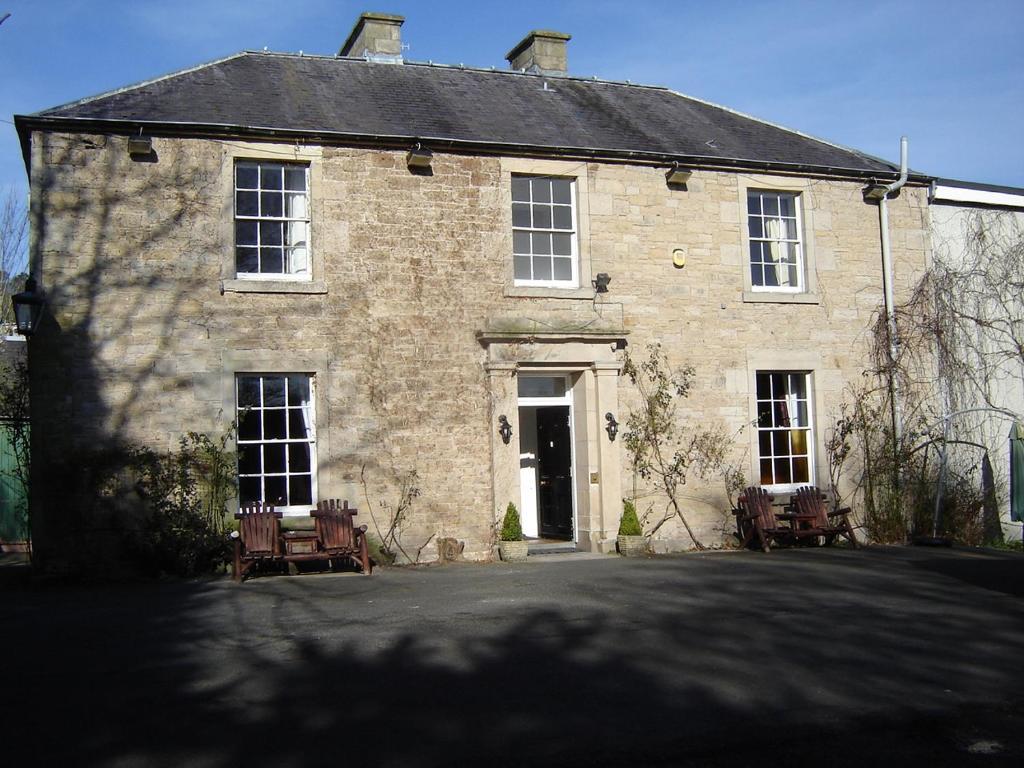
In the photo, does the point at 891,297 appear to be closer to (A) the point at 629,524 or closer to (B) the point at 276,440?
(A) the point at 629,524

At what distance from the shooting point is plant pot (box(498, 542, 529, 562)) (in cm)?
1362

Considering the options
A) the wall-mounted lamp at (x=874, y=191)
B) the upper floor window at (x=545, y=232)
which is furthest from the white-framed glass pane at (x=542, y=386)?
the wall-mounted lamp at (x=874, y=191)

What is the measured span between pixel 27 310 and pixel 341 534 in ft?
14.3

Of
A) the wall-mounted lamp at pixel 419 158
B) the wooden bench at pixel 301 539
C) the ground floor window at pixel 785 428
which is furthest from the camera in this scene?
the ground floor window at pixel 785 428

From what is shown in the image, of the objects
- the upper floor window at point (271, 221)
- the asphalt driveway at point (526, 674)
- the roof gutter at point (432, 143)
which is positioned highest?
the roof gutter at point (432, 143)

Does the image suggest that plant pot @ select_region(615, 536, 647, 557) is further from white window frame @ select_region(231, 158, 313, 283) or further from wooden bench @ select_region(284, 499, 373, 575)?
white window frame @ select_region(231, 158, 313, 283)

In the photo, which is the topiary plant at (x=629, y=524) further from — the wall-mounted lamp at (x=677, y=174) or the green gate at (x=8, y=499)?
the green gate at (x=8, y=499)

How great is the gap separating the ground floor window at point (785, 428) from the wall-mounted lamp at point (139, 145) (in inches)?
353

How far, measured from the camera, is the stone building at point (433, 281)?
12664mm

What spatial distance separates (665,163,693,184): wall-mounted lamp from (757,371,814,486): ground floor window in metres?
3.06

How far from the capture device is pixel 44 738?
18.4 ft

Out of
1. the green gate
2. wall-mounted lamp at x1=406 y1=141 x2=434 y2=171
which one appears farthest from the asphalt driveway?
the green gate

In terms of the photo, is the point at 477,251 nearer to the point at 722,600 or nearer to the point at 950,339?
the point at 722,600

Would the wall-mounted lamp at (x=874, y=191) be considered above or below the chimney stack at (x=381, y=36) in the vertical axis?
below
